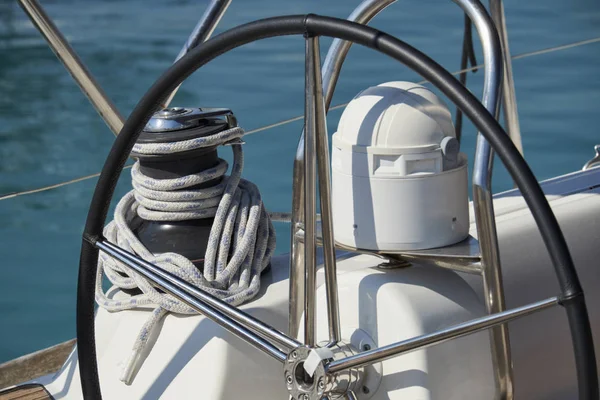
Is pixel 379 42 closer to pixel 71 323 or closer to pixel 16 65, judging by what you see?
pixel 71 323

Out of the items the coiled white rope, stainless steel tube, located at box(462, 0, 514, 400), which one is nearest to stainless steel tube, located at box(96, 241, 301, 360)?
the coiled white rope

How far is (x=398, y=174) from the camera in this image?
1.09 m

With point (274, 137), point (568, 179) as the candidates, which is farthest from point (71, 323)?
point (568, 179)

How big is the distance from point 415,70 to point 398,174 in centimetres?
24

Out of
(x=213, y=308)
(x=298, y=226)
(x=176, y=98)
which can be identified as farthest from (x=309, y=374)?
(x=176, y=98)

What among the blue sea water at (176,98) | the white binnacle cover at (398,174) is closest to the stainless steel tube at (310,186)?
the white binnacle cover at (398,174)

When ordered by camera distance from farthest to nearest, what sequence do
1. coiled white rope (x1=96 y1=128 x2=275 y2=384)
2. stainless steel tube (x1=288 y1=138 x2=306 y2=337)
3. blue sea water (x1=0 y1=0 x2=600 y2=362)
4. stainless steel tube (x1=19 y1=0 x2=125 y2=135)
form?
1. blue sea water (x1=0 y1=0 x2=600 y2=362)
2. stainless steel tube (x1=19 y1=0 x2=125 y2=135)
3. coiled white rope (x1=96 y1=128 x2=275 y2=384)
4. stainless steel tube (x1=288 y1=138 x2=306 y2=337)

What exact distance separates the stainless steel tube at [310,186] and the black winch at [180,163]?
1.27 feet

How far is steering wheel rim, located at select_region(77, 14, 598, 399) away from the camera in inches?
31.2

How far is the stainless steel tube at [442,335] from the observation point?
839mm

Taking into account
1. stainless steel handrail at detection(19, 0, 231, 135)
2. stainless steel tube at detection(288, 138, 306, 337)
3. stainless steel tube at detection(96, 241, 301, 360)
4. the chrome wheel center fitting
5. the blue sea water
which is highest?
the blue sea water

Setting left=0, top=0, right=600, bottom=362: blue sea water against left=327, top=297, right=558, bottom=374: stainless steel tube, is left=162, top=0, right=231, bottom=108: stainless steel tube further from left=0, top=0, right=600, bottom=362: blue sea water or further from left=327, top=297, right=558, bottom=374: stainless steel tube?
left=0, top=0, right=600, bottom=362: blue sea water

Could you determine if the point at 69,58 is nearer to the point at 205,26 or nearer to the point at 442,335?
the point at 205,26

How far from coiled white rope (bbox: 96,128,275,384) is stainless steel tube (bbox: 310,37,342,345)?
0.92 ft
